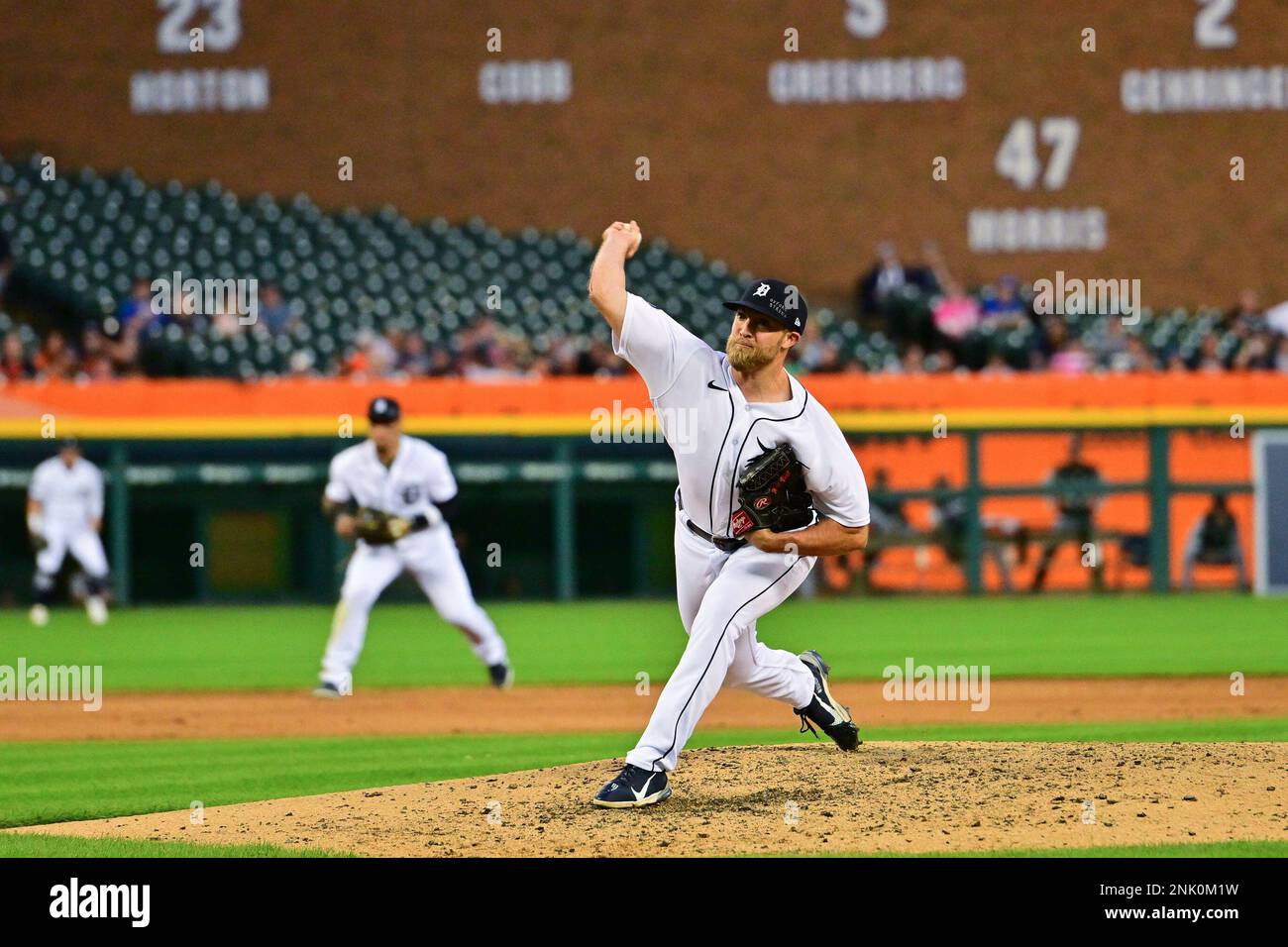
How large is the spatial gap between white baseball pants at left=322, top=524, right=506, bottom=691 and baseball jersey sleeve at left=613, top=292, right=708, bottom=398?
5.59 metres

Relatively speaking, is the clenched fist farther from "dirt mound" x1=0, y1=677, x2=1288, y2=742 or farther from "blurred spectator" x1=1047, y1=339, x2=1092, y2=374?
"blurred spectator" x1=1047, y1=339, x2=1092, y2=374

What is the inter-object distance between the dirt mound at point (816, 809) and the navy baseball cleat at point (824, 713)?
12cm

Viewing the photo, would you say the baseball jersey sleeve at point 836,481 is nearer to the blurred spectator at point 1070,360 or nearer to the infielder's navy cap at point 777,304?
the infielder's navy cap at point 777,304

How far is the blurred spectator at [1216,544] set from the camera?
19109 millimetres

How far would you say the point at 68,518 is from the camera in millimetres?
17453

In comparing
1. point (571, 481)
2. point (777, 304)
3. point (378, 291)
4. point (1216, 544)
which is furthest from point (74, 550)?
point (777, 304)

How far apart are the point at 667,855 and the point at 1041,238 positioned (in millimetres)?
19287

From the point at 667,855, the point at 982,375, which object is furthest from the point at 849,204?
the point at 667,855

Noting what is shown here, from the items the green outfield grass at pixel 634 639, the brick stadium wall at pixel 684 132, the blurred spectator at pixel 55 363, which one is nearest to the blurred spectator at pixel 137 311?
the blurred spectator at pixel 55 363

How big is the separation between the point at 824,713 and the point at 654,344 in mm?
1896

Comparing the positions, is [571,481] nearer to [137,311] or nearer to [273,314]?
[273,314]

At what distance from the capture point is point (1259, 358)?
20.2 metres

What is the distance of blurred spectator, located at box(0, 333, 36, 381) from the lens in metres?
19.0
